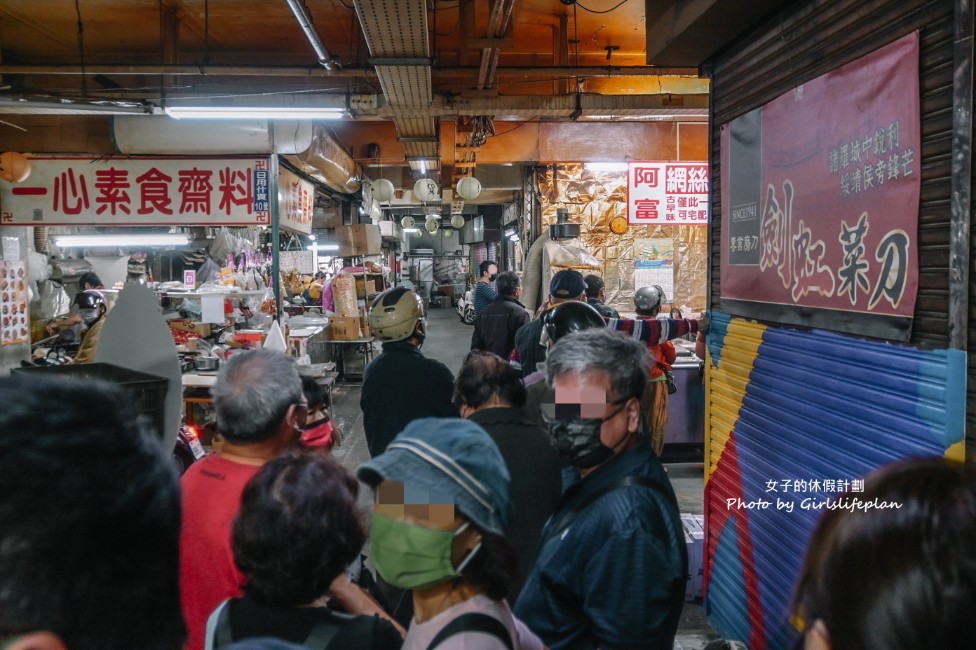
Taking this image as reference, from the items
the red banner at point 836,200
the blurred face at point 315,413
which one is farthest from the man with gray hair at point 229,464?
the red banner at point 836,200

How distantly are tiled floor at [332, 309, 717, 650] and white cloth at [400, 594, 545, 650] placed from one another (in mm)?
610

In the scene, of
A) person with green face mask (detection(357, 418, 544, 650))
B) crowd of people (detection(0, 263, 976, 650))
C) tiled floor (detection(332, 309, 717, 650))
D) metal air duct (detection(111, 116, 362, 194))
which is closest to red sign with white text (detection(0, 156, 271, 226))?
metal air duct (detection(111, 116, 362, 194))

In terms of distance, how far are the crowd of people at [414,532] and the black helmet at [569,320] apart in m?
0.44

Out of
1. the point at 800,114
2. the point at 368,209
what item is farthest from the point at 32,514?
the point at 368,209

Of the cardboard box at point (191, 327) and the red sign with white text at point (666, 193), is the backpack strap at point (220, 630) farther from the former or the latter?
the red sign with white text at point (666, 193)

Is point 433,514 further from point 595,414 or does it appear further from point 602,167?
point 602,167

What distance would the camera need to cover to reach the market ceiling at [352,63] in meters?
6.79

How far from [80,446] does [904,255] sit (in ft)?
8.20

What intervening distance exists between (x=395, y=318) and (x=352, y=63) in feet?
18.5

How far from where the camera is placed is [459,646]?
1280 mm

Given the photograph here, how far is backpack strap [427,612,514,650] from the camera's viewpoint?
1311mm

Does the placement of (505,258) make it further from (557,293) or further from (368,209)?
(557,293)

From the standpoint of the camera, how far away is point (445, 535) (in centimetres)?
136

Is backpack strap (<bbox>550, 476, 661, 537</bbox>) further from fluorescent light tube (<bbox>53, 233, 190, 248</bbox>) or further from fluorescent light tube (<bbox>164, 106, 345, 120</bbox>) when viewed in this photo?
fluorescent light tube (<bbox>53, 233, 190, 248</bbox>)
